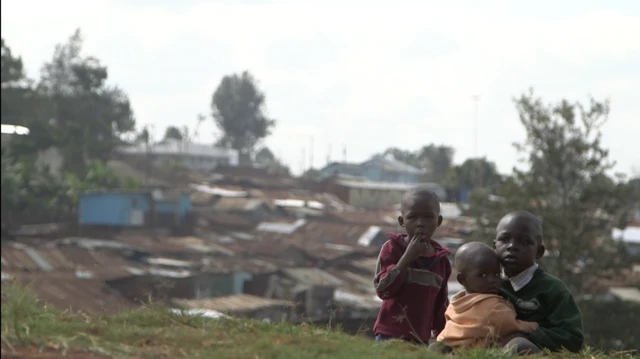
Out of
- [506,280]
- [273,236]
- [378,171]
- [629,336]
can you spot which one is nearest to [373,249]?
[273,236]

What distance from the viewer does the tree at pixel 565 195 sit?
25531mm

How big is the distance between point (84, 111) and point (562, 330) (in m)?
51.7

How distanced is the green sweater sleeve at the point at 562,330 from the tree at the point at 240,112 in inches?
3152

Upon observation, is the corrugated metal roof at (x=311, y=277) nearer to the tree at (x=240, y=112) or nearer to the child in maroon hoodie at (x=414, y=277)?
the child in maroon hoodie at (x=414, y=277)

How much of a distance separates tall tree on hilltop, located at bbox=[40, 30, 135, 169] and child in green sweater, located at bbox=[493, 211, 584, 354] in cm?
4439

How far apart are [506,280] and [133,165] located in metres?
56.4

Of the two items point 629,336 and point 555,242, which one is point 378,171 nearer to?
point 555,242

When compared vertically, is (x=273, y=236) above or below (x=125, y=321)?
below

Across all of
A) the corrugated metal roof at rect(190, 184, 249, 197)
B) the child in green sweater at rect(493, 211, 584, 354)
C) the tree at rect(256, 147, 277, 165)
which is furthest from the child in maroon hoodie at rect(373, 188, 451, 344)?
the tree at rect(256, 147, 277, 165)

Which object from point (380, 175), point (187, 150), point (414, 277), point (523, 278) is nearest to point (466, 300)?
point (523, 278)

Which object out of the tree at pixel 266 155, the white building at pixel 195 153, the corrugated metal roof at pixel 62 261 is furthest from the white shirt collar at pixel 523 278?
the tree at pixel 266 155

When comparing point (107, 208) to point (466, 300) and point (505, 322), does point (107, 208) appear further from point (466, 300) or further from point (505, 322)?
point (505, 322)

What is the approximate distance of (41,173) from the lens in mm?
42688

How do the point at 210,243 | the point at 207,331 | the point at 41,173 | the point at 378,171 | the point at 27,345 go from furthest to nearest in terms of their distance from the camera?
the point at 378,171 < the point at 41,173 < the point at 210,243 < the point at 207,331 < the point at 27,345
